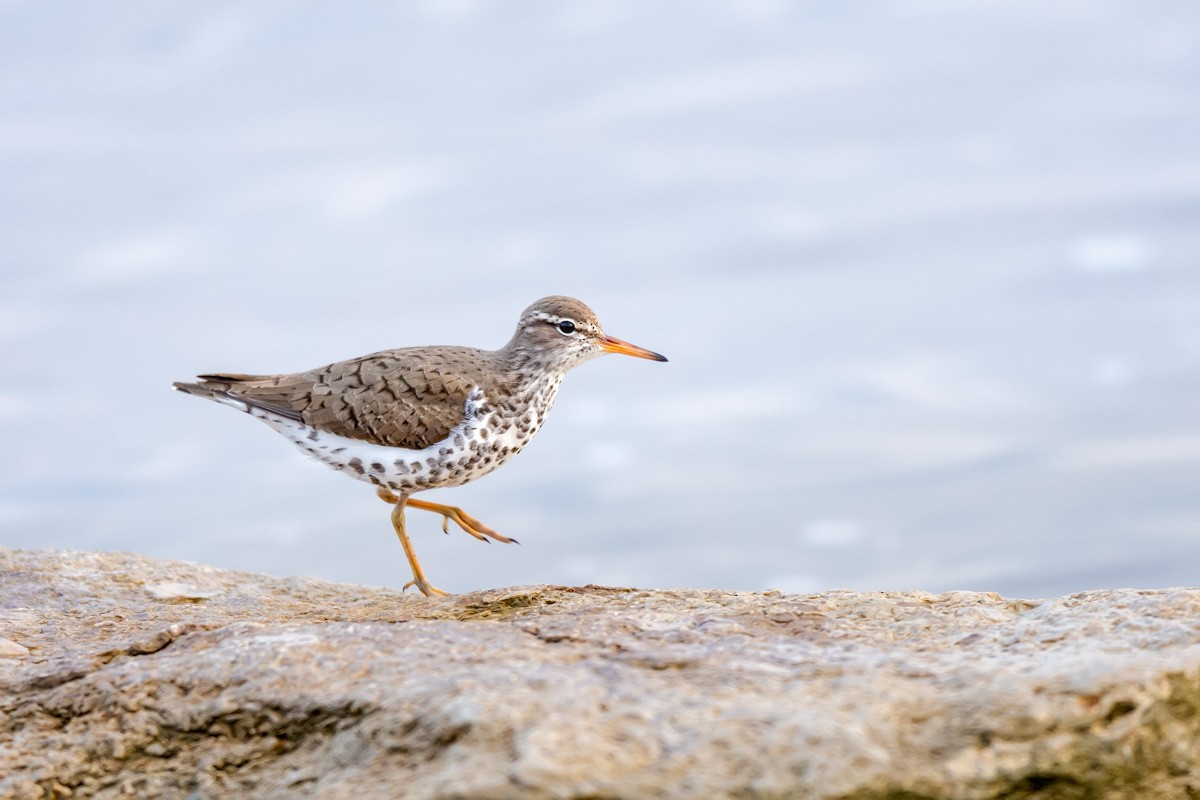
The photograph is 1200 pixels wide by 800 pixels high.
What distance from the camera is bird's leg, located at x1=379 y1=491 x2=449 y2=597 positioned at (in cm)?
830

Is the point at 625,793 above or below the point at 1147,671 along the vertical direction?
below

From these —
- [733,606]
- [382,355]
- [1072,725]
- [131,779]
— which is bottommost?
[131,779]

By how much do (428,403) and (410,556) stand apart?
1047mm

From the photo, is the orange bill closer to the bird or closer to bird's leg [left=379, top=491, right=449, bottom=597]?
the bird

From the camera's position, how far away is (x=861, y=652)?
4742 mm

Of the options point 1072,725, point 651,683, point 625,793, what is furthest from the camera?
point 651,683

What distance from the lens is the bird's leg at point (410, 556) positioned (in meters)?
8.30

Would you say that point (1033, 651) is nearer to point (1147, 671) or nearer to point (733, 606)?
point (1147, 671)

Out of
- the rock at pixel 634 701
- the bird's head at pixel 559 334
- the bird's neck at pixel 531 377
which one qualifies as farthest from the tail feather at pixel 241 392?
the rock at pixel 634 701

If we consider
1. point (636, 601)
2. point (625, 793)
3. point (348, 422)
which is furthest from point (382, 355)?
point (625, 793)

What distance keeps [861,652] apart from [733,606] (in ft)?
3.18

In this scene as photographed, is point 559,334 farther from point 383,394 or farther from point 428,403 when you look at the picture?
point 383,394

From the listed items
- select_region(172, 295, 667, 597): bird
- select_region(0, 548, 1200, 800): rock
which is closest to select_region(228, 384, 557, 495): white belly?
select_region(172, 295, 667, 597): bird

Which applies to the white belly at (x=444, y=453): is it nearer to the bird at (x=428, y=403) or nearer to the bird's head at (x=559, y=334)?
the bird at (x=428, y=403)
